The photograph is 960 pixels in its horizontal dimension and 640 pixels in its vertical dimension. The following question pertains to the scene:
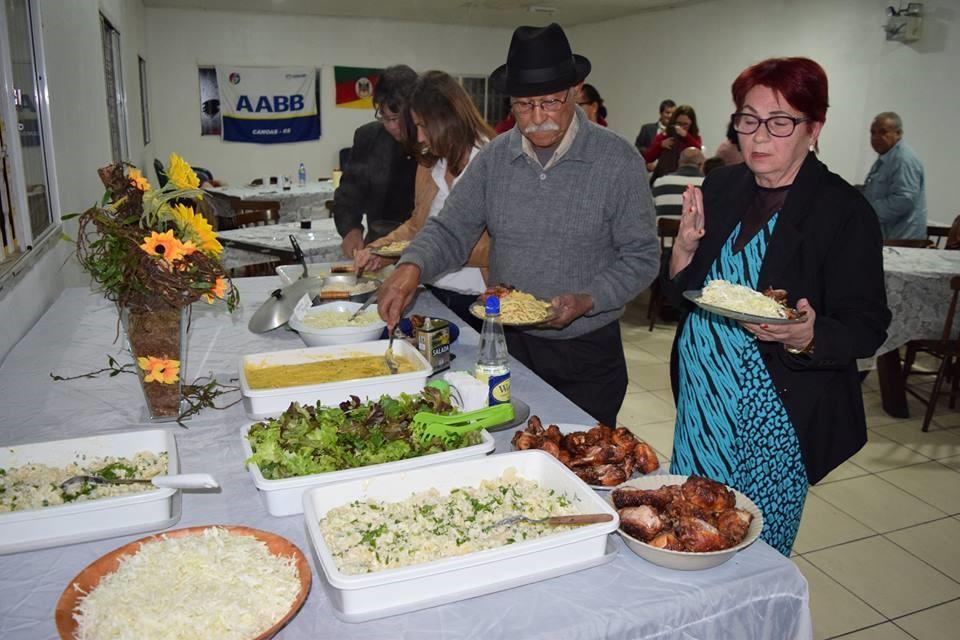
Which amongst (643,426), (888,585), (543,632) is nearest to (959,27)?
(643,426)

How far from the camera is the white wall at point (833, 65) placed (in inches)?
232

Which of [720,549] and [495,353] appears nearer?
[720,549]

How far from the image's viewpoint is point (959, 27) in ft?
18.5

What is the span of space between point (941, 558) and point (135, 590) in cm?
283

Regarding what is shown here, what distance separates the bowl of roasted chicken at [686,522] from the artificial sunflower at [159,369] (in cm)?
97

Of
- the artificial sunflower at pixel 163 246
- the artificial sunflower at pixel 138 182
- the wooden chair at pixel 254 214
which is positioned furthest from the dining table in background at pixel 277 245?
the artificial sunflower at pixel 163 246

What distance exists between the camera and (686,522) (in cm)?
105

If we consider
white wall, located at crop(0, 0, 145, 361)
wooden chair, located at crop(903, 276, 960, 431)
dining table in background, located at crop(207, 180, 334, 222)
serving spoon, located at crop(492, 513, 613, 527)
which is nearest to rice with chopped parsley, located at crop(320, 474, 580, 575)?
serving spoon, located at crop(492, 513, 613, 527)

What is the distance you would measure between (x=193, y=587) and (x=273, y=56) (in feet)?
32.6

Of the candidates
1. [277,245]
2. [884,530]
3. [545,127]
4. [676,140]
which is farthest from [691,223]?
[676,140]

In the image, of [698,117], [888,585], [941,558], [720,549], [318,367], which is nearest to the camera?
[720,549]

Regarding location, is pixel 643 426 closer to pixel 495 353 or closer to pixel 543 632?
pixel 495 353

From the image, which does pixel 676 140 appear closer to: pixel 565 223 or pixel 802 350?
pixel 565 223

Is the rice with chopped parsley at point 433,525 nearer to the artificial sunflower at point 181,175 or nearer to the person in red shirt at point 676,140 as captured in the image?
the artificial sunflower at point 181,175
